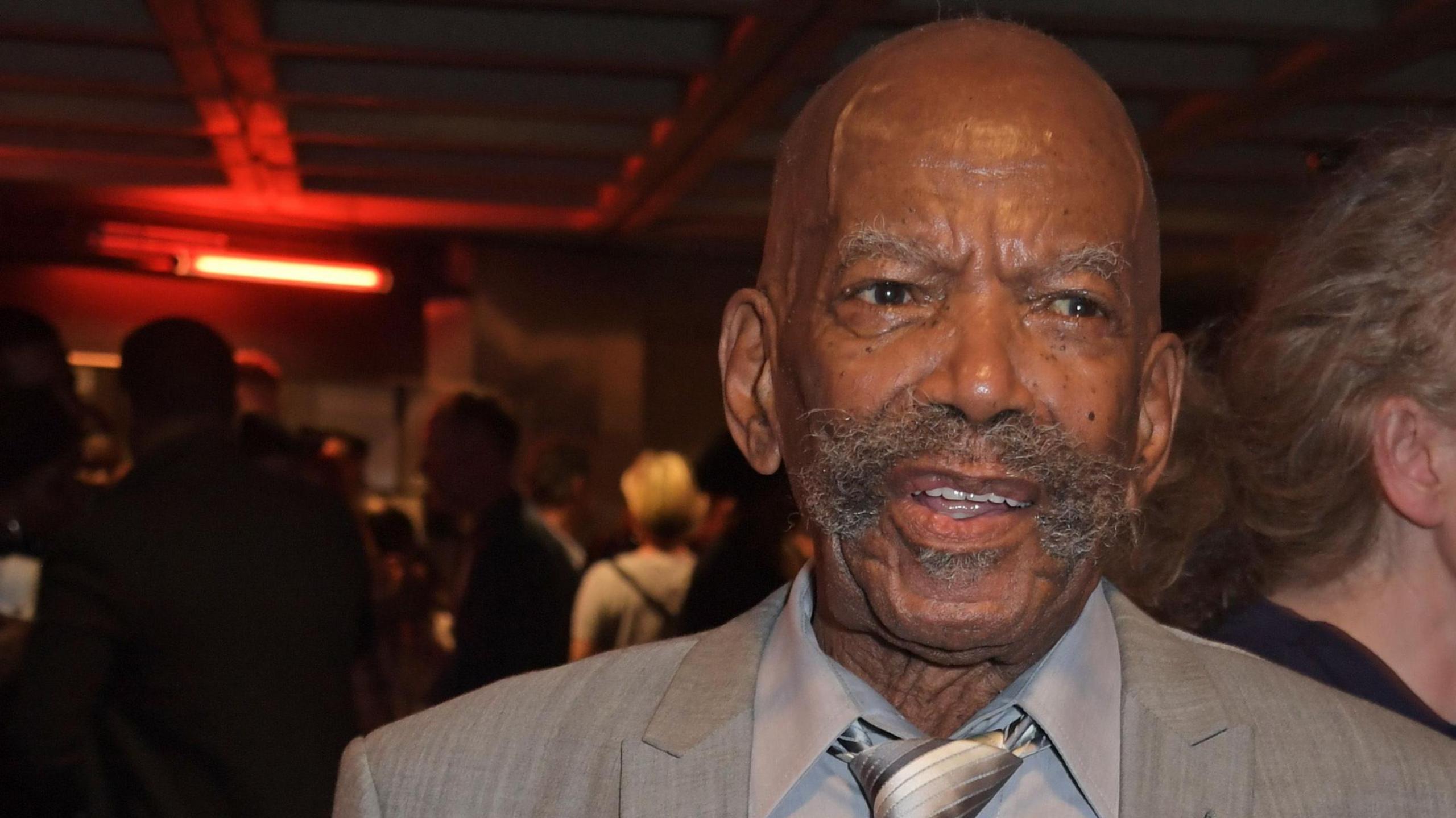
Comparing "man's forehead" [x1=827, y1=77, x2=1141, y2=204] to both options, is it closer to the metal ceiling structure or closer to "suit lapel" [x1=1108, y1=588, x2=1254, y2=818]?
"suit lapel" [x1=1108, y1=588, x2=1254, y2=818]

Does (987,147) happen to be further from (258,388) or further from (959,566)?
(258,388)

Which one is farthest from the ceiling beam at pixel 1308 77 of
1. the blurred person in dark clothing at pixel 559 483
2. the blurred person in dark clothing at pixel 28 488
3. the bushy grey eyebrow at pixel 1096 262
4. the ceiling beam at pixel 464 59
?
the blurred person in dark clothing at pixel 28 488

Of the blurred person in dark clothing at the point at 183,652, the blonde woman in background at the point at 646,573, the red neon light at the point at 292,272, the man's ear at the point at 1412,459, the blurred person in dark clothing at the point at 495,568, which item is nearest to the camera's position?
the man's ear at the point at 1412,459

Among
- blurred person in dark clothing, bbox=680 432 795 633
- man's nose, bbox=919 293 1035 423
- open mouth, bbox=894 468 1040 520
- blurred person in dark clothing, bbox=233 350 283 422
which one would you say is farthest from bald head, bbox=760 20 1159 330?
blurred person in dark clothing, bbox=233 350 283 422

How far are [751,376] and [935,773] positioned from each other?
448 mm

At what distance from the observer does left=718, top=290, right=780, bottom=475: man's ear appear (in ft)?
5.40

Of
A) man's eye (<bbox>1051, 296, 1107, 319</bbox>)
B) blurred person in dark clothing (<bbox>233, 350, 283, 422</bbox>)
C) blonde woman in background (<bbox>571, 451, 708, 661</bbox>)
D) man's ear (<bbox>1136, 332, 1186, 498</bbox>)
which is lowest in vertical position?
blonde woman in background (<bbox>571, 451, 708, 661</bbox>)

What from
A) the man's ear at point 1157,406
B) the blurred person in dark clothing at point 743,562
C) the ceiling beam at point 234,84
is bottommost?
the blurred person in dark clothing at point 743,562

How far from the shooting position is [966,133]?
58.4 inches

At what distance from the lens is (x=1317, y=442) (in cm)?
205

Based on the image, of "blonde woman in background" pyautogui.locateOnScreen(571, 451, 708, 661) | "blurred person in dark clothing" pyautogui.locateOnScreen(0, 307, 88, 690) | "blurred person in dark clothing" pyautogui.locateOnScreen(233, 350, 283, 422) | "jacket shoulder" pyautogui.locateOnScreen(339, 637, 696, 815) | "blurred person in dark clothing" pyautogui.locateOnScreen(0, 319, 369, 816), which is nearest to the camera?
"jacket shoulder" pyautogui.locateOnScreen(339, 637, 696, 815)

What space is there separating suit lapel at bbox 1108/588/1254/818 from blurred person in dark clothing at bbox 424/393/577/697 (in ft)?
9.95

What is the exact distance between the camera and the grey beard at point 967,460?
4.68 ft

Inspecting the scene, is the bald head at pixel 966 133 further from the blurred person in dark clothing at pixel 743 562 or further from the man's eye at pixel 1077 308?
the blurred person in dark clothing at pixel 743 562
